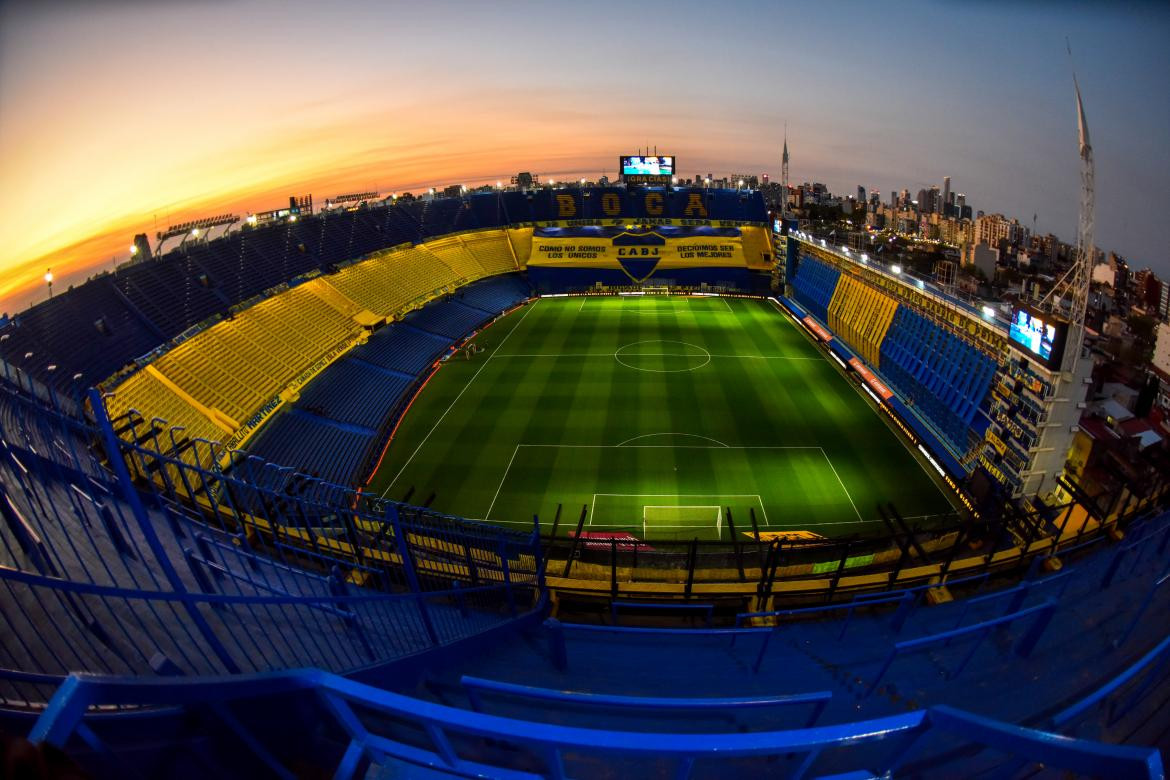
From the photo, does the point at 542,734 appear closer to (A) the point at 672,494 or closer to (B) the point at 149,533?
(B) the point at 149,533

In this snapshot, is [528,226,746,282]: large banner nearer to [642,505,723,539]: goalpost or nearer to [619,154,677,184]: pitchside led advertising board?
[619,154,677,184]: pitchside led advertising board

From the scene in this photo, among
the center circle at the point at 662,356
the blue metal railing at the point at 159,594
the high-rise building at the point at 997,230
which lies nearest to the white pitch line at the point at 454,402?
the center circle at the point at 662,356

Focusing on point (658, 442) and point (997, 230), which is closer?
point (658, 442)

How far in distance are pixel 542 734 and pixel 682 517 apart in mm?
17625

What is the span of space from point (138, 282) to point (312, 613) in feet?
90.1

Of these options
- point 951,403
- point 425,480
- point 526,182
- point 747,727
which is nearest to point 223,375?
point 425,480

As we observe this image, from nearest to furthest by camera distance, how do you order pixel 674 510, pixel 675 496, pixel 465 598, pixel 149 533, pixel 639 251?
pixel 149 533
pixel 465 598
pixel 674 510
pixel 675 496
pixel 639 251

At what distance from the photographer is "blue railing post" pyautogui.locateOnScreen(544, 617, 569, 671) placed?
6.86 m

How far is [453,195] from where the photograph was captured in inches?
2372

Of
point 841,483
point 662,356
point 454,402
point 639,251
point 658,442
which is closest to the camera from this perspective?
point 841,483

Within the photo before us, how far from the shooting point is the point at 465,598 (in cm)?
936

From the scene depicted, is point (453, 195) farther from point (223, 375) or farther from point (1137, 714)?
point (1137, 714)

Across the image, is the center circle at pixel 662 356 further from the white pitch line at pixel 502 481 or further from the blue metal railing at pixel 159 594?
the blue metal railing at pixel 159 594

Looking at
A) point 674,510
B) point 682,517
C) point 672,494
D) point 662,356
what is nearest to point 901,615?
point 682,517
